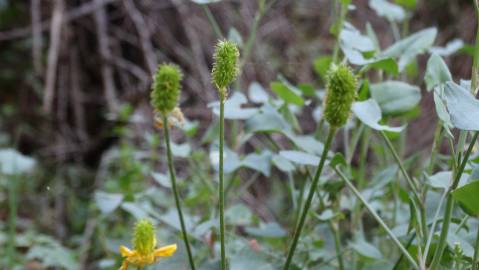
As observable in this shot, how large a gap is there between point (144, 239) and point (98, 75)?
1.98 meters

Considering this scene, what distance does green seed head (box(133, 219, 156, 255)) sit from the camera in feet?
2.17

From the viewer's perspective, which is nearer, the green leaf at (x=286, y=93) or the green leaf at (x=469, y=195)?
the green leaf at (x=469, y=195)

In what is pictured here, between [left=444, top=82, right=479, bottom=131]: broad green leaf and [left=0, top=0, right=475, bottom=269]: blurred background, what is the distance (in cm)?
151

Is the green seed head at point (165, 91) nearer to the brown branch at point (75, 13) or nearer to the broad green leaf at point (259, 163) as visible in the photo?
the broad green leaf at point (259, 163)

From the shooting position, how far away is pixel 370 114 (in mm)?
685

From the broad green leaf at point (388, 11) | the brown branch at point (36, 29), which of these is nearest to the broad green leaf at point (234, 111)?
the broad green leaf at point (388, 11)

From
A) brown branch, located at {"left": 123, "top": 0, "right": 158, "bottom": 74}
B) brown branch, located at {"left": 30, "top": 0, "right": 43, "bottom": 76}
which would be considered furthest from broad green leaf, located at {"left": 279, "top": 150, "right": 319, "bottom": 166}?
brown branch, located at {"left": 30, "top": 0, "right": 43, "bottom": 76}

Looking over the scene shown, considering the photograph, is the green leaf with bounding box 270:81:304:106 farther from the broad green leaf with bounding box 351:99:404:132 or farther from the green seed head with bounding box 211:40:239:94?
the green seed head with bounding box 211:40:239:94

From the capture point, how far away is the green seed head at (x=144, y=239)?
0.66 m

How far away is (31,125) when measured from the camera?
265 centimetres

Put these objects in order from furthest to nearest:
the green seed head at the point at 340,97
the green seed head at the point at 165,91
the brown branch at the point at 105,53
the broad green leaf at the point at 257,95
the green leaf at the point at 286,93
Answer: the brown branch at the point at 105,53 < the broad green leaf at the point at 257,95 < the green leaf at the point at 286,93 < the green seed head at the point at 165,91 < the green seed head at the point at 340,97

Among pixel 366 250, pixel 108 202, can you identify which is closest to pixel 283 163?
pixel 366 250

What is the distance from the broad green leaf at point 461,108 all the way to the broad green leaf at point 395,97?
0.25 meters

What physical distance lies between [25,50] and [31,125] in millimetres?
403
